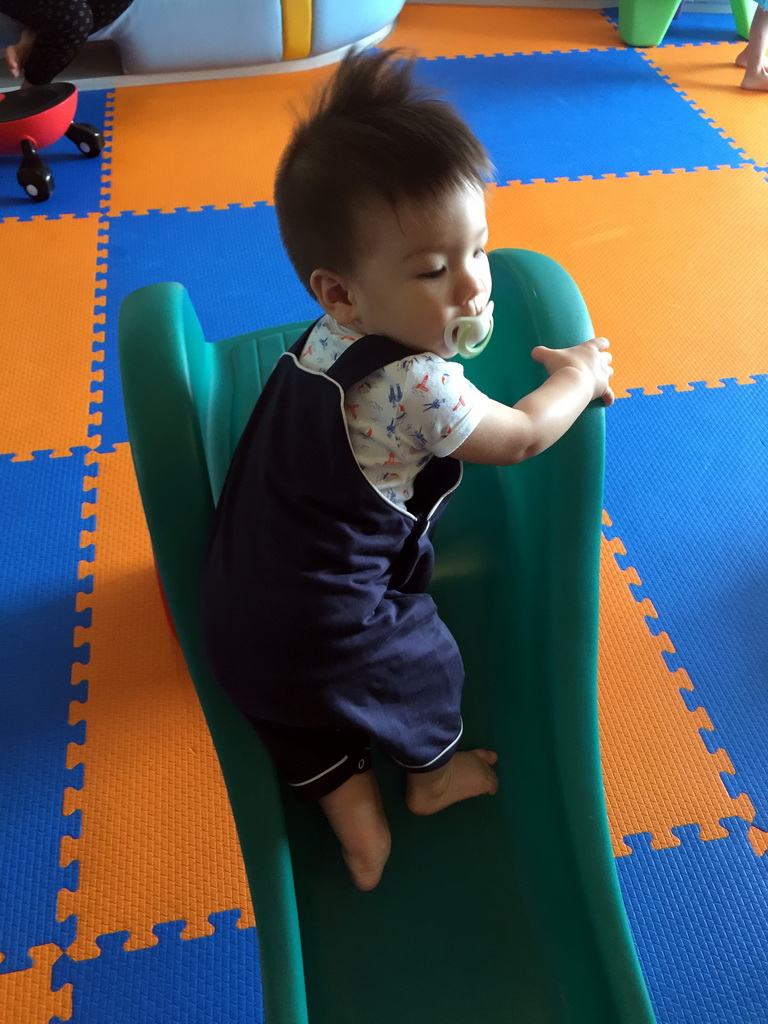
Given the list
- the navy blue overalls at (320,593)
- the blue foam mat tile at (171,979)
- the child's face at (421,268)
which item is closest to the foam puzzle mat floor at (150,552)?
the blue foam mat tile at (171,979)

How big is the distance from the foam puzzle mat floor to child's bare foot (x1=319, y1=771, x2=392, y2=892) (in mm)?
277

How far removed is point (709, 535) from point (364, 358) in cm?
102

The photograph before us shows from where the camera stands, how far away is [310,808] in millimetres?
973

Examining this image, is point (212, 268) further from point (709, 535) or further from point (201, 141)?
point (709, 535)

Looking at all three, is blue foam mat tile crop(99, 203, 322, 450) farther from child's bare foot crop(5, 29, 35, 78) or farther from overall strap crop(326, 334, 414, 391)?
overall strap crop(326, 334, 414, 391)

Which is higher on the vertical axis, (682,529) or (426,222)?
(426,222)

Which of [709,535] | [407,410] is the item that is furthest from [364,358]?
[709,535]

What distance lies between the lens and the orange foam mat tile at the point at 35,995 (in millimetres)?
1058

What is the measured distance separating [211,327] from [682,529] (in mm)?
1107

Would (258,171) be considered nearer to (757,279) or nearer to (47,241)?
(47,241)

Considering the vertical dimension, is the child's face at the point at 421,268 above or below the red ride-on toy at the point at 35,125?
above

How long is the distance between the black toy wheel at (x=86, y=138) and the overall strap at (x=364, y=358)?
7.17ft

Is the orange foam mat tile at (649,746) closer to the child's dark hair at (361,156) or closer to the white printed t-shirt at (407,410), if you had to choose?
the white printed t-shirt at (407,410)

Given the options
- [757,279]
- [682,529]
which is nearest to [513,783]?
[682,529]
